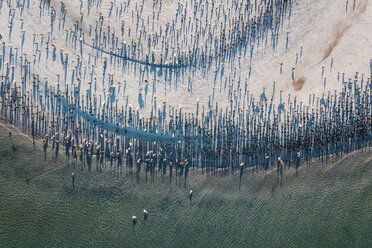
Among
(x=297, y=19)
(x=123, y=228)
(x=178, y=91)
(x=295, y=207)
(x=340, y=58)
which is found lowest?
(x=123, y=228)

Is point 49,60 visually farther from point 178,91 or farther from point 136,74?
point 178,91

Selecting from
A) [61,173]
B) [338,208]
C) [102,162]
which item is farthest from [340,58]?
[61,173]

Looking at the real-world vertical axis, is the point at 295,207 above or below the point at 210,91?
below

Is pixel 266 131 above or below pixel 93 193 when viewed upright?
above

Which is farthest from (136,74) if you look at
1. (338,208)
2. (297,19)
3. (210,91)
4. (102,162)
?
(338,208)

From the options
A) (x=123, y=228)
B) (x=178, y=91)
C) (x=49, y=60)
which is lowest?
(x=123, y=228)

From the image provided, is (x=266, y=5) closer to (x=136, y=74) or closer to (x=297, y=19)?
(x=297, y=19)
